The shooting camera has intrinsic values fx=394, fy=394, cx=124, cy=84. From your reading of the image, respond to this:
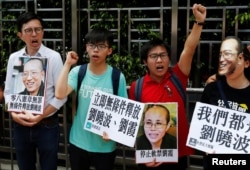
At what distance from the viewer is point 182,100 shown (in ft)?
9.33

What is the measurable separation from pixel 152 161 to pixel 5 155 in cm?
301

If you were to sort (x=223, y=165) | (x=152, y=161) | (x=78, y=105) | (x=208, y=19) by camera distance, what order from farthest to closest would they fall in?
(x=208, y=19) → (x=78, y=105) → (x=152, y=161) → (x=223, y=165)

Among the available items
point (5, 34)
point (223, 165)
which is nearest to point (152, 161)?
point (223, 165)

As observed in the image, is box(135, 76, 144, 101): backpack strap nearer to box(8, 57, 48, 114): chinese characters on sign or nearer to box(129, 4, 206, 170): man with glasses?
box(129, 4, 206, 170): man with glasses

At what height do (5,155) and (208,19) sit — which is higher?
(208,19)

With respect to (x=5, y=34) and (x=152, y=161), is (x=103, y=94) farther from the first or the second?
Result: (x=5, y=34)

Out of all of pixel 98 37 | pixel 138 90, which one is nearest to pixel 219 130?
pixel 138 90

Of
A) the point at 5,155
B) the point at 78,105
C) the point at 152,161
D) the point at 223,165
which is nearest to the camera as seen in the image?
the point at 223,165

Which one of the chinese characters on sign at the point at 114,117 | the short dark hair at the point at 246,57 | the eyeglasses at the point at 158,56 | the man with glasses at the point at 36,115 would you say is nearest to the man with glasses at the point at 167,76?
the eyeglasses at the point at 158,56

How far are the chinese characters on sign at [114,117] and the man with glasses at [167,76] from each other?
0.11 meters

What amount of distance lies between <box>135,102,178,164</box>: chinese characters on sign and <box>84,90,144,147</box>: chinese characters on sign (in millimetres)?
59

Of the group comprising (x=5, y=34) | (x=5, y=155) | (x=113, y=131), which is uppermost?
(x=5, y=34)

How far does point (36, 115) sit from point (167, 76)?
1.08 m

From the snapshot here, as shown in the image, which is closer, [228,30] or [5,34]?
[228,30]
